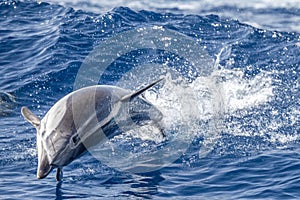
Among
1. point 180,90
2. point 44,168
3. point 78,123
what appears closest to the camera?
point 44,168

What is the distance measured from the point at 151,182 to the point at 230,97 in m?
4.21

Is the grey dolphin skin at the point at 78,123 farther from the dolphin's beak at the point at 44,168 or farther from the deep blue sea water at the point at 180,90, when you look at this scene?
the deep blue sea water at the point at 180,90

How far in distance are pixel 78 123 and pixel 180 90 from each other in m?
6.49

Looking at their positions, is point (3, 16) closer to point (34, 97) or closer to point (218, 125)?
point (34, 97)

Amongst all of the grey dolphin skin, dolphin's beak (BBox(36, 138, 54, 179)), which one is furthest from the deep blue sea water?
dolphin's beak (BBox(36, 138, 54, 179))

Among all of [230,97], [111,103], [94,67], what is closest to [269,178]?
[111,103]

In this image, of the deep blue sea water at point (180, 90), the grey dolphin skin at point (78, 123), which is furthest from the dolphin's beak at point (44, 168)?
the deep blue sea water at point (180, 90)

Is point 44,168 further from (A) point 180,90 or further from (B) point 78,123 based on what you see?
(A) point 180,90

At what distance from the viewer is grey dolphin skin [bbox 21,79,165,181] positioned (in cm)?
877

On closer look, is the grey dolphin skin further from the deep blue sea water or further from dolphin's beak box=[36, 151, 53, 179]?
the deep blue sea water

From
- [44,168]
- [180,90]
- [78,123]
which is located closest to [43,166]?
[44,168]

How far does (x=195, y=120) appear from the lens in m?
13.7

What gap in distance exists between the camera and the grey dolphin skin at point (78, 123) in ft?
28.8

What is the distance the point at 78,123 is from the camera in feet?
30.2
